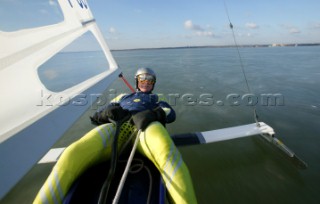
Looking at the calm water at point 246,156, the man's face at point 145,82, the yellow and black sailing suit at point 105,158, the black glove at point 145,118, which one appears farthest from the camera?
the man's face at point 145,82

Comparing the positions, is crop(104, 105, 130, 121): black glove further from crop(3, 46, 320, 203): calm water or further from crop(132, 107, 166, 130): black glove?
crop(3, 46, 320, 203): calm water

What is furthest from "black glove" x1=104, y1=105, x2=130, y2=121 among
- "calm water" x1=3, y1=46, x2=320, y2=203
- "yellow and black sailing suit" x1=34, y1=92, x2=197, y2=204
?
"calm water" x1=3, y1=46, x2=320, y2=203

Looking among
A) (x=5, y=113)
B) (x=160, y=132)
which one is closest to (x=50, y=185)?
(x=5, y=113)

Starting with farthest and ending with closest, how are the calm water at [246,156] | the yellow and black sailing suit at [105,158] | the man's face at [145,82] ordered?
1. the man's face at [145,82]
2. the calm water at [246,156]
3. the yellow and black sailing suit at [105,158]

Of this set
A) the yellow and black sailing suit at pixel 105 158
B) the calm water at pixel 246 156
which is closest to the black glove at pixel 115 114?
the yellow and black sailing suit at pixel 105 158

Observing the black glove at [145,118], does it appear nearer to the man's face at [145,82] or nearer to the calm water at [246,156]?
the man's face at [145,82]

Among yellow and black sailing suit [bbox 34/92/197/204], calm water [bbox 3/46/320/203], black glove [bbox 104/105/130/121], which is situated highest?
black glove [bbox 104/105/130/121]

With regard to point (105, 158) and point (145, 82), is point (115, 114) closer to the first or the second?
point (105, 158)

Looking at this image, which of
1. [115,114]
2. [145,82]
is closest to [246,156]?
[145,82]

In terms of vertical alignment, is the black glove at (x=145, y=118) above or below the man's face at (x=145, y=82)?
below

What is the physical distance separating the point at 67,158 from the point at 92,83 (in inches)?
60.5

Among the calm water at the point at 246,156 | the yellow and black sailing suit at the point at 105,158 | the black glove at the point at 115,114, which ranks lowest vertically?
the calm water at the point at 246,156

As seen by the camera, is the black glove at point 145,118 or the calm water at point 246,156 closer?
the black glove at point 145,118

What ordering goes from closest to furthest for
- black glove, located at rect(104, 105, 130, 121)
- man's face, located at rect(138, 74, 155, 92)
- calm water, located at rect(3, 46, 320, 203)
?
black glove, located at rect(104, 105, 130, 121)
calm water, located at rect(3, 46, 320, 203)
man's face, located at rect(138, 74, 155, 92)
